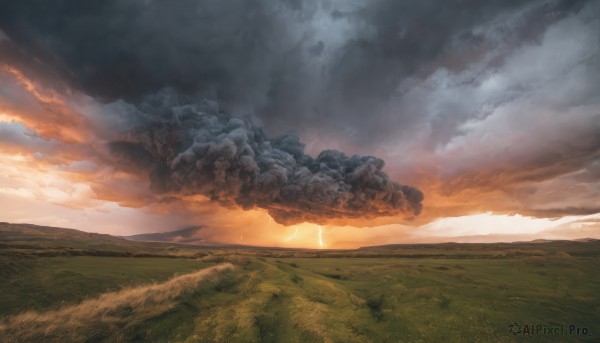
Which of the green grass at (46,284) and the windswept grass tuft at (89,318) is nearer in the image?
the windswept grass tuft at (89,318)

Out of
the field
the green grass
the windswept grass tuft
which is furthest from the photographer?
the green grass

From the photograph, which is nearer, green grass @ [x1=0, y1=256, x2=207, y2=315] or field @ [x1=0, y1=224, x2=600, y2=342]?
field @ [x1=0, y1=224, x2=600, y2=342]

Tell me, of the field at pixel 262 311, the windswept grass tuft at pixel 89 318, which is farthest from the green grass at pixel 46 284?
the windswept grass tuft at pixel 89 318

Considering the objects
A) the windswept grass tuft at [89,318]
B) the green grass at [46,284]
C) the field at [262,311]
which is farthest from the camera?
the green grass at [46,284]

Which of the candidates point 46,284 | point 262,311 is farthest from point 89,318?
point 46,284

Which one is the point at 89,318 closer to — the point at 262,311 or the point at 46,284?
the point at 262,311

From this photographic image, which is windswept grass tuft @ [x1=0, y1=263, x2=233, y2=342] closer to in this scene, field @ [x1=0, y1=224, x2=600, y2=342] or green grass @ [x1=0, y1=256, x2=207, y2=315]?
field @ [x1=0, y1=224, x2=600, y2=342]

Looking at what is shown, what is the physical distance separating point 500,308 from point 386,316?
34.2ft

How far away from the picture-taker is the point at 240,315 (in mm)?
23484

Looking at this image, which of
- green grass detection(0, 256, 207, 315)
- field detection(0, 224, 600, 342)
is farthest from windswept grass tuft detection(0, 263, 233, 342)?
green grass detection(0, 256, 207, 315)

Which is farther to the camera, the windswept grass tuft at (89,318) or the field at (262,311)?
the field at (262,311)

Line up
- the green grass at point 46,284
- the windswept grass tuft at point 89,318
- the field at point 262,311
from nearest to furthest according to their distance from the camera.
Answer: the windswept grass tuft at point 89,318 < the field at point 262,311 < the green grass at point 46,284

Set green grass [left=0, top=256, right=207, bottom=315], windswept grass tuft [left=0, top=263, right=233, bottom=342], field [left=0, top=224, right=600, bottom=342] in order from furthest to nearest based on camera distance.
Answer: green grass [left=0, top=256, right=207, bottom=315] < field [left=0, top=224, right=600, bottom=342] < windswept grass tuft [left=0, top=263, right=233, bottom=342]

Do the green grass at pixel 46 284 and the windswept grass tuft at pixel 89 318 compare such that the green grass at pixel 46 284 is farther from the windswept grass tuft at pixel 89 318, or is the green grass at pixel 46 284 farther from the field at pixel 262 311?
the windswept grass tuft at pixel 89 318
